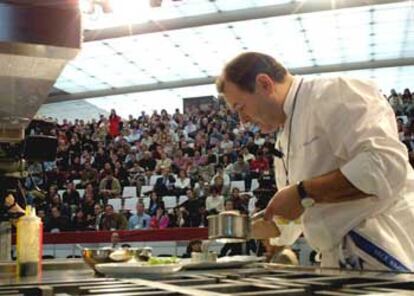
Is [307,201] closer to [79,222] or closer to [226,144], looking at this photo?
[79,222]

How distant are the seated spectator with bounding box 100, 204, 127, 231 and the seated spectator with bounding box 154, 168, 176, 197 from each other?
3.25 ft

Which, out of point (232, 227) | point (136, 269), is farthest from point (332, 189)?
point (136, 269)

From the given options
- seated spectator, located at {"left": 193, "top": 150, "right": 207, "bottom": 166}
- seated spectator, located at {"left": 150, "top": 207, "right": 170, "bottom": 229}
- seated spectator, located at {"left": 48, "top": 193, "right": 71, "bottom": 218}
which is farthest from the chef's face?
seated spectator, located at {"left": 193, "top": 150, "right": 207, "bottom": 166}

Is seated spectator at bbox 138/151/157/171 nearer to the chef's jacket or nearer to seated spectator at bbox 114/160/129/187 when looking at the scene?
seated spectator at bbox 114/160/129/187

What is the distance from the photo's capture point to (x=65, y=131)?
14688 mm

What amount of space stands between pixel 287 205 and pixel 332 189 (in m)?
0.14

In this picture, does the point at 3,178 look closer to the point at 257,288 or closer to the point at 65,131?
the point at 257,288

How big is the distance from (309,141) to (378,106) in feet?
0.78

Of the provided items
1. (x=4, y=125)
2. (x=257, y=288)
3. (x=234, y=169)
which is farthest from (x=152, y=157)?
(x=257, y=288)

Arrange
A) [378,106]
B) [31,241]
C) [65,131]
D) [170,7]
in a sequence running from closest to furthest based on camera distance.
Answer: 1. [31,241]
2. [378,106]
3. [170,7]
4. [65,131]

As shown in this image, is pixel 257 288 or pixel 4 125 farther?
pixel 4 125

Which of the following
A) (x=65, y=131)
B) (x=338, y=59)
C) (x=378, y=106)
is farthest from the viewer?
(x=338, y=59)

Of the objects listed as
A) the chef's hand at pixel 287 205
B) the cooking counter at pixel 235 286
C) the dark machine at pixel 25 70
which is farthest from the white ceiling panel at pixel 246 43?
the cooking counter at pixel 235 286

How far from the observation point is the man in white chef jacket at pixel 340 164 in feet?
5.94
